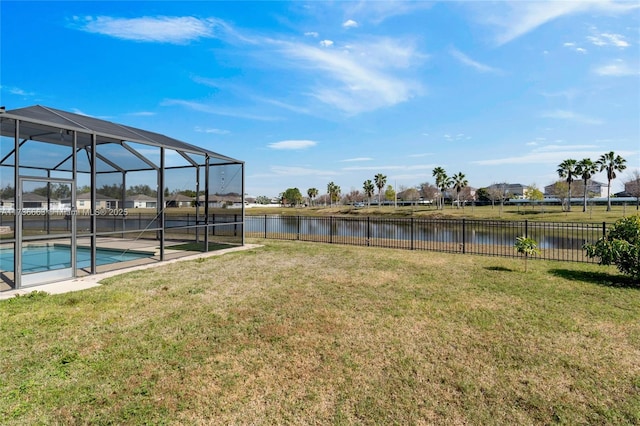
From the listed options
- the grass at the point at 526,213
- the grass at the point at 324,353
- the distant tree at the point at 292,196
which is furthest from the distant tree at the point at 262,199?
the grass at the point at 324,353

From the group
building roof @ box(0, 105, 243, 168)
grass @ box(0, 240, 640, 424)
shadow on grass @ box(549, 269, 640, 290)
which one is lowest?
grass @ box(0, 240, 640, 424)

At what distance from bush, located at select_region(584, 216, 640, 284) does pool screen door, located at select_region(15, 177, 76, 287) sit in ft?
36.1

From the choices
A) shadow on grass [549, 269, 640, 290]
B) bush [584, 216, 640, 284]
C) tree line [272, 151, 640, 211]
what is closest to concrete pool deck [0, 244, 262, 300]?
shadow on grass [549, 269, 640, 290]

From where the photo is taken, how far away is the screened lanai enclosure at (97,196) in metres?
6.19

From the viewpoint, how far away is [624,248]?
6.12 m

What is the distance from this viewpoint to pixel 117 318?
4367 millimetres

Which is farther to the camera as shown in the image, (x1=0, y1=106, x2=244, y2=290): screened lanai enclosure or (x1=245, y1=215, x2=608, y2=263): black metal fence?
(x1=245, y1=215, x2=608, y2=263): black metal fence

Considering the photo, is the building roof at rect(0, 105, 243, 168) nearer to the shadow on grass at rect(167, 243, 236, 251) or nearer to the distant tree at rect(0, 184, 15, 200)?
the distant tree at rect(0, 184, 15, 200)

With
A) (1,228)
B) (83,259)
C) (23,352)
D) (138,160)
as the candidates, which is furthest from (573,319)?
(138,160)

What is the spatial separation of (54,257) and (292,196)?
328ft

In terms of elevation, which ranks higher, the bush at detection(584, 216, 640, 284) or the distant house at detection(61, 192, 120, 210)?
the distant house at detection(61, 192, 120, 210)

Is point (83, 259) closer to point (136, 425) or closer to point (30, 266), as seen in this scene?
point (30, 266)

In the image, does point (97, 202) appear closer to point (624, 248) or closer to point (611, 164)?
point (624, 248)

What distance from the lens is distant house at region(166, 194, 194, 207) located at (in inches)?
437
